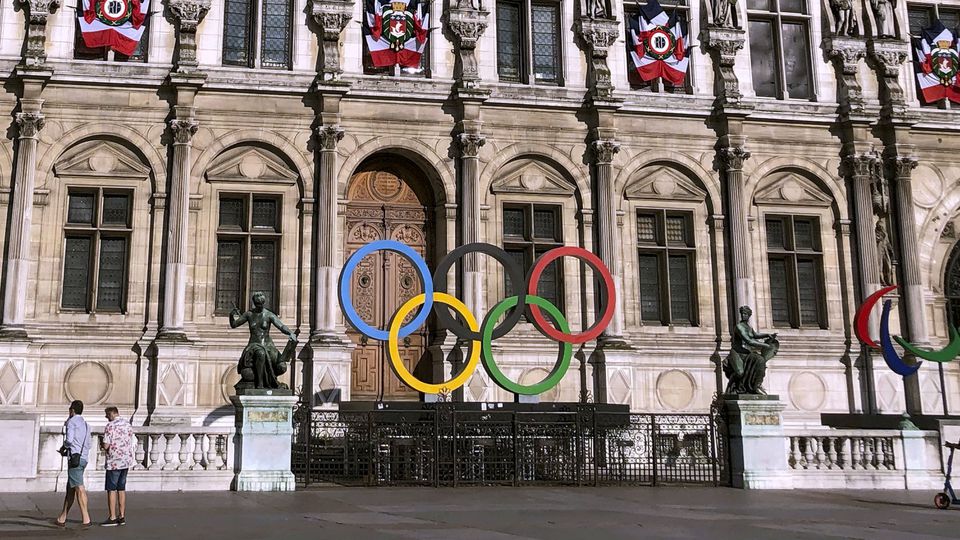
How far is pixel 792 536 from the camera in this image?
1202cm

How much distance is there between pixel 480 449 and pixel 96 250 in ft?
42.2

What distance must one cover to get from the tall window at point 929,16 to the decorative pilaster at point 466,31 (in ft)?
48.9

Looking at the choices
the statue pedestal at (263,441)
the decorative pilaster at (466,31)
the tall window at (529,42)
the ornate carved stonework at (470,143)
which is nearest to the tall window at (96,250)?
the statue pedestal at (263,441)

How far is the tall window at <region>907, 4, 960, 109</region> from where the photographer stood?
103ft

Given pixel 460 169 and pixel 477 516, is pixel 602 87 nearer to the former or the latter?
pixel 460 169

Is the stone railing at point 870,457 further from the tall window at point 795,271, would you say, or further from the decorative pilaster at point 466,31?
the decorative pilaster at point 466,31

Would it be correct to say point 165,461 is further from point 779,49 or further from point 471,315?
point 779,49

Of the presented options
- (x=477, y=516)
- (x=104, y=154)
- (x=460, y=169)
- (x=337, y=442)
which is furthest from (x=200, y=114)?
(x=477, y=516)

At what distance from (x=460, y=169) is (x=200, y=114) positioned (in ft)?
24.7

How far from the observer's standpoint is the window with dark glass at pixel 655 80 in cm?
2895

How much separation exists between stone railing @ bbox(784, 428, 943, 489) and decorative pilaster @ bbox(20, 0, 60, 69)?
21615 millimetres

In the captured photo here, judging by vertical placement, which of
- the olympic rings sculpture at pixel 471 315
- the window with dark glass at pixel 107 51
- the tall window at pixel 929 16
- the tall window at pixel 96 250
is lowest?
the olympic rings sculpture at pixel 471 315

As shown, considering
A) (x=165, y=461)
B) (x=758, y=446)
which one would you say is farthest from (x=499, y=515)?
(x=758, y=446)

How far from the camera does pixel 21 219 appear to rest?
80.5 ft
